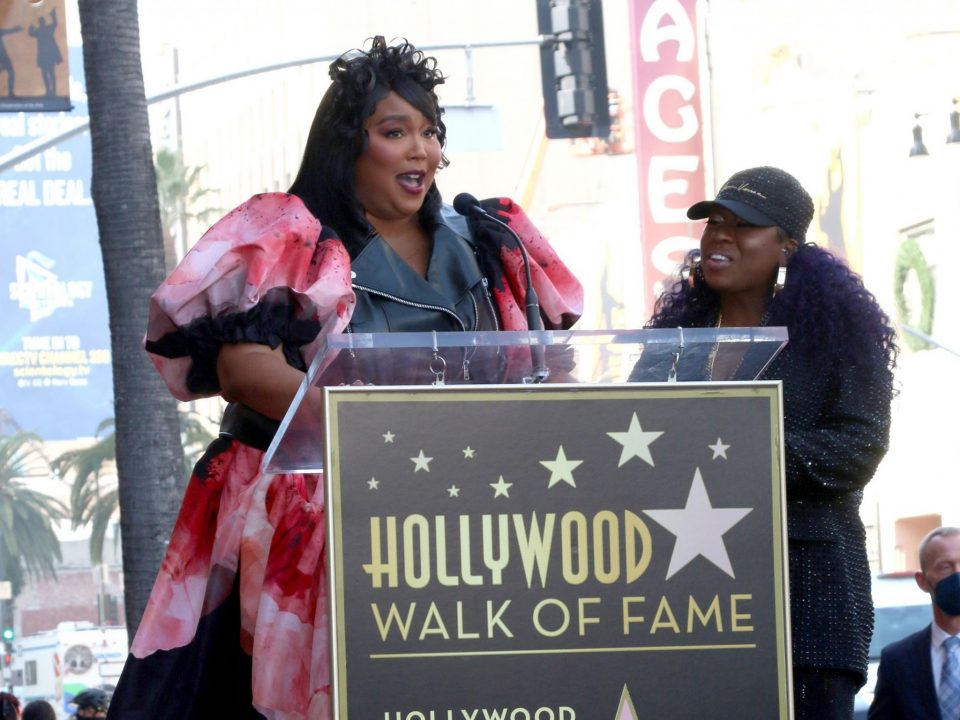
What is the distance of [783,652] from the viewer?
256 cm

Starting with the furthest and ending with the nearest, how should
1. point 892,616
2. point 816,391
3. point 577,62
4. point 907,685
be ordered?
1. point 577,62
2. point 892,616
3. point 907,685
4. point 816,391

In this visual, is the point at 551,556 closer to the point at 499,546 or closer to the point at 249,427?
the point at 499,546

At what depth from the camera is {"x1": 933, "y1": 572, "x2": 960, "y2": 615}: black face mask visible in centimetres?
Answer: 626

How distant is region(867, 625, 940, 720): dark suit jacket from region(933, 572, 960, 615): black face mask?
0.73 feet

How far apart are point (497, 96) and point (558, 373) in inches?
2702

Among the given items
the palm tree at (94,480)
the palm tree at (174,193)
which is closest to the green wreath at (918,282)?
the palm tree at (94,480)

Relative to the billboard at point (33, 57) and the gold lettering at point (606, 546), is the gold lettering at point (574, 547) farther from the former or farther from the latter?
the billboard at point (33, 57)

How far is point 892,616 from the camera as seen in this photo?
1609cm

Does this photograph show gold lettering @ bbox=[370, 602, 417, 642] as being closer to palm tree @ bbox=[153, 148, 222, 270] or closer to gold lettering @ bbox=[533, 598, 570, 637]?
gold lettering @ bbox=[533, 598, 570, 637]

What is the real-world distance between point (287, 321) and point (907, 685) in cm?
403

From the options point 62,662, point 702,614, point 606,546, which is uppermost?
point 606,546

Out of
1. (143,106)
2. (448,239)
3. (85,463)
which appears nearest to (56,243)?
(85,463)

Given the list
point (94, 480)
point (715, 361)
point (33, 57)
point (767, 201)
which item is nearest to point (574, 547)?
point (715, 361)

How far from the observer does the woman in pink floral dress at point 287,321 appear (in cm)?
323
